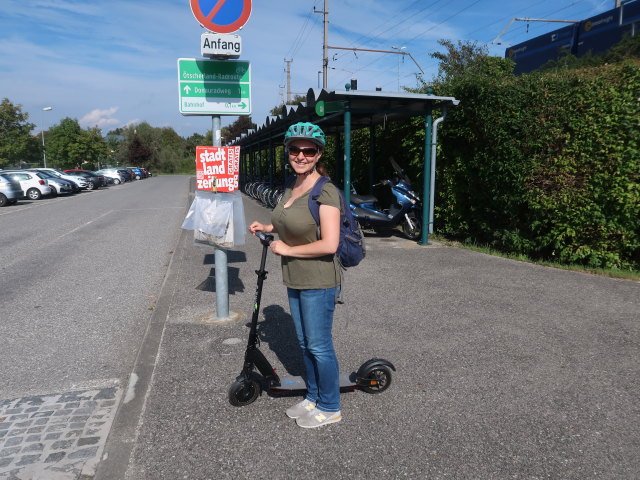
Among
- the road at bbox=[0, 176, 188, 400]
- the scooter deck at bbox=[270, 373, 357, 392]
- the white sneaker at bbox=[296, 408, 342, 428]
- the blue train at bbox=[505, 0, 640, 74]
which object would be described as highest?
the blue train at bbox=[505, 0, 640, 74]

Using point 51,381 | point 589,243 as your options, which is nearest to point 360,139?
point 589,243

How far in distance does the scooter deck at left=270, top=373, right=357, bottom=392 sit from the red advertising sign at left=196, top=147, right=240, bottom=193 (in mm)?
1933

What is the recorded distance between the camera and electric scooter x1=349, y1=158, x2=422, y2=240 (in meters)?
9.57

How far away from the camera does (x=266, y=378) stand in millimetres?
3203

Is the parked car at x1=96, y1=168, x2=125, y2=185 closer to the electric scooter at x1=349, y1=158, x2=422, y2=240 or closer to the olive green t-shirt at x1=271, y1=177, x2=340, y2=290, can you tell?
the electric scooter at x1=349, y1=158, x2=422, y2=240

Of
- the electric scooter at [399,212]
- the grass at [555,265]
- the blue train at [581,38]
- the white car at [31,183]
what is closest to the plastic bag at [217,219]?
the grass at [555,265]

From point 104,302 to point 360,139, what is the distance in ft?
31.4

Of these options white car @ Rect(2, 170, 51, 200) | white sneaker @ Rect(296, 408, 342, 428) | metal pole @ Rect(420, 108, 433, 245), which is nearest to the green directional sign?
white sneaker @ Rect(296, 408, 342, 428)

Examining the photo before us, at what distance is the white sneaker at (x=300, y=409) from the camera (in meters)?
3.03

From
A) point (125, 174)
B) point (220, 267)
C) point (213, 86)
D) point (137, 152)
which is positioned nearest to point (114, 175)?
point (125, 174)

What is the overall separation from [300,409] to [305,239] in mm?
1149

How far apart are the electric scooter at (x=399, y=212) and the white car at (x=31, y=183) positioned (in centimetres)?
1968

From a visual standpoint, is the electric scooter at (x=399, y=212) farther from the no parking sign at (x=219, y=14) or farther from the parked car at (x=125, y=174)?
the parked car at (x=125, y=174)

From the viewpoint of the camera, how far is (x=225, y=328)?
459 cm
